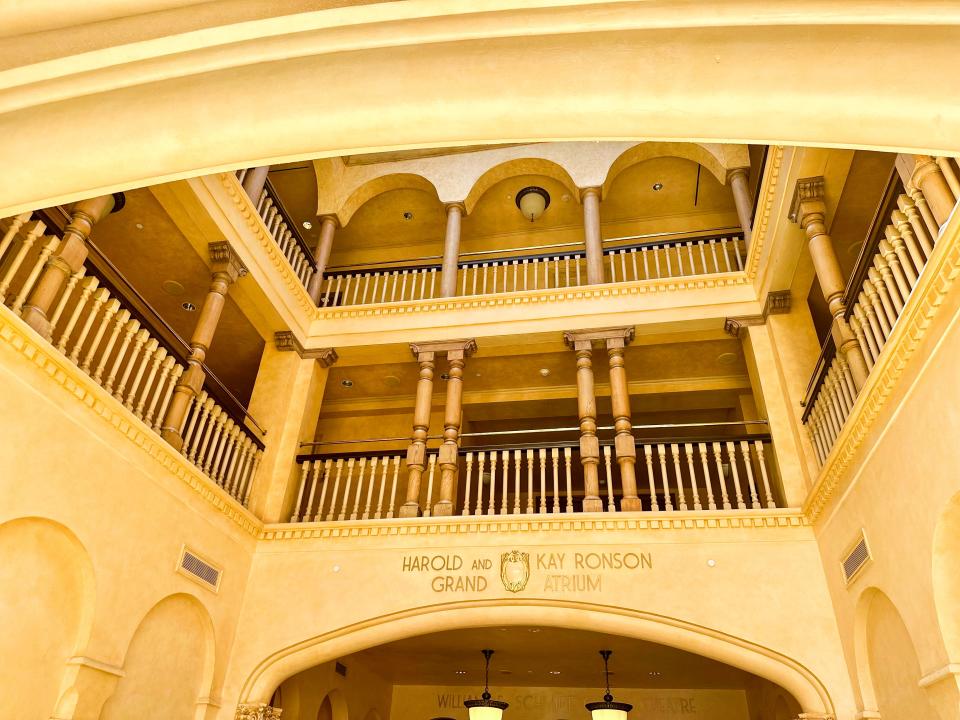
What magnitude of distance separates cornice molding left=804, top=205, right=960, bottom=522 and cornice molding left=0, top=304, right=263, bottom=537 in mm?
5337

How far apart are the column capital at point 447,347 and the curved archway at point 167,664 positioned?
3764 mm

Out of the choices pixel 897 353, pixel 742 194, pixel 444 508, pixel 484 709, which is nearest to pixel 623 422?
pixel 444 508

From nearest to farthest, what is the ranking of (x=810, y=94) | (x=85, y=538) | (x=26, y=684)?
(x=810, y=94) < (x=26, y=684) < (x=85, y=538)

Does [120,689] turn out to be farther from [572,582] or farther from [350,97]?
[350,97]

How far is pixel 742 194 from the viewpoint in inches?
345

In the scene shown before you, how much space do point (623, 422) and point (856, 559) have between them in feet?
8.49

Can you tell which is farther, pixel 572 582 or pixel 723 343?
pixel 723 343

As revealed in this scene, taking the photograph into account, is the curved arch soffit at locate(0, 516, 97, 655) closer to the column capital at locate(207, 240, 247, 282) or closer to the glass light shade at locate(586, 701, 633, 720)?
the column capital at locate(207, 240, 247, 282)

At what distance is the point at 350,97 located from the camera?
1.73 metres

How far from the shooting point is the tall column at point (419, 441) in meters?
7.10

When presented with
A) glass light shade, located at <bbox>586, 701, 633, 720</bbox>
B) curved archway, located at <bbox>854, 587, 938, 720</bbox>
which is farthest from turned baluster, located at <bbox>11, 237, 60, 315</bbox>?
glass light shade, located at <bbox>586, 701, 633, 720</bbox>

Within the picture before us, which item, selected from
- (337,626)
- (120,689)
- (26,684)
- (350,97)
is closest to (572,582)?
(337,626)

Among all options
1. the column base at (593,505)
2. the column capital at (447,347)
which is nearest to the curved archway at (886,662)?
the column base at (593,505)

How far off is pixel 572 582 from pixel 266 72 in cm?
555
